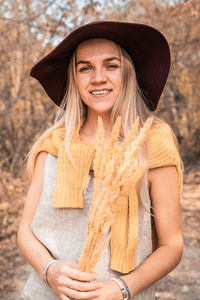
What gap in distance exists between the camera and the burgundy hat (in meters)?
1.72

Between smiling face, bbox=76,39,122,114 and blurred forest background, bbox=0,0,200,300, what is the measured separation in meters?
2.52

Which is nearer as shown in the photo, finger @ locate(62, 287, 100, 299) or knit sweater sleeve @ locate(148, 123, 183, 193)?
finger @ locate(62, 287, 100, 299)

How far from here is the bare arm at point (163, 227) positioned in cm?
159

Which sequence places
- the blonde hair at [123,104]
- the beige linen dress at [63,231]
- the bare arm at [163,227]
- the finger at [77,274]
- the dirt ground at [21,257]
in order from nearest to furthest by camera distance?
1. the finger at [77,274]
2. the bare arm at [163,227]
3. the beige linen dress at [63,231]
4. the blonde hair at [123,104]
5. the dirt ground at [21,257]

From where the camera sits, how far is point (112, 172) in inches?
39.9

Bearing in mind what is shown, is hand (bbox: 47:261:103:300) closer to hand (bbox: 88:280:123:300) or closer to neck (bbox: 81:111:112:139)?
hand (bbox: 88:280:123:300)

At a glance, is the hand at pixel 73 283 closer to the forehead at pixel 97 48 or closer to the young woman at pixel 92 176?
the young woman at pixel 92 176

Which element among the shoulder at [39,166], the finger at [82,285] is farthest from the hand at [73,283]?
the shoulder at [39,166]

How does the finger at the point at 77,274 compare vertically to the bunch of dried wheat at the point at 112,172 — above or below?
below

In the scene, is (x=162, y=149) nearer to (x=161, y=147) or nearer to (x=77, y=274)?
(x=161, y=147)

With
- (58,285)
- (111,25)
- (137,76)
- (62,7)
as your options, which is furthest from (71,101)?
(62,7)

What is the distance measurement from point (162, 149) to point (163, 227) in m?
0.36

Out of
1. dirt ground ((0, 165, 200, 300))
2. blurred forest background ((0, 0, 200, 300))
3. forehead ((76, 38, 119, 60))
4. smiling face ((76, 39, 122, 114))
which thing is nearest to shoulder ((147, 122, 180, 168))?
smiling face ((76, 39, 122, 114))

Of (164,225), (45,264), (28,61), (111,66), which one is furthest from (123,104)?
(28,61)
